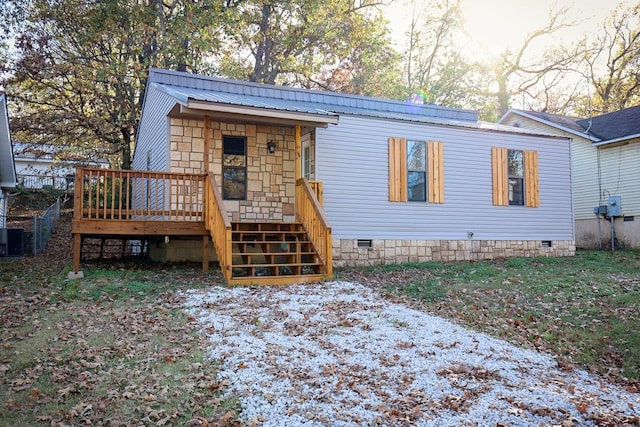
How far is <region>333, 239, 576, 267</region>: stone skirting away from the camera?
11.0 metres

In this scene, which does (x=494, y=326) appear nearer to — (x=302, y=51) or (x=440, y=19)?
(x=302, y=51)

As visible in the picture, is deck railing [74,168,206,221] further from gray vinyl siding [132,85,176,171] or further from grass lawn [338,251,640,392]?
grass lawn [338,251,640,392]

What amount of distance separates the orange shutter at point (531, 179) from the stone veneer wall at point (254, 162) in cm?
613

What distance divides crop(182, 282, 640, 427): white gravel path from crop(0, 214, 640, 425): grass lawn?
12.3 inches

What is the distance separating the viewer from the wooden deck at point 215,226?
8383 millimetres

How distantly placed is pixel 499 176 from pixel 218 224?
24.6 feet

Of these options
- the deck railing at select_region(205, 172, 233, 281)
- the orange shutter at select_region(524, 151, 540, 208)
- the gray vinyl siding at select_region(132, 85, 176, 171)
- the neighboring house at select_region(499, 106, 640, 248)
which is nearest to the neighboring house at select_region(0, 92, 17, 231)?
the gray vinyl siding at select_region(132, 85, 176, 171)

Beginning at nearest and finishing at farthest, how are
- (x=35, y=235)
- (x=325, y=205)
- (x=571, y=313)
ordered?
(x=571, y=313)
(x=325, y=205)
(x=35, y=235)

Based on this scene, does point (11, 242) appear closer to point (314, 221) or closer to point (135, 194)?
point (135, 194)

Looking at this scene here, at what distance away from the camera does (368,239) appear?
36.6 feet

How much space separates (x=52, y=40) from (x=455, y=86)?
18.7 metres

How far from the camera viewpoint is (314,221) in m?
9.36

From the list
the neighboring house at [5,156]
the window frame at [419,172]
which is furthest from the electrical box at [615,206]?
the neighboring house at [5,156]

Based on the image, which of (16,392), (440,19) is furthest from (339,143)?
(440,19)
